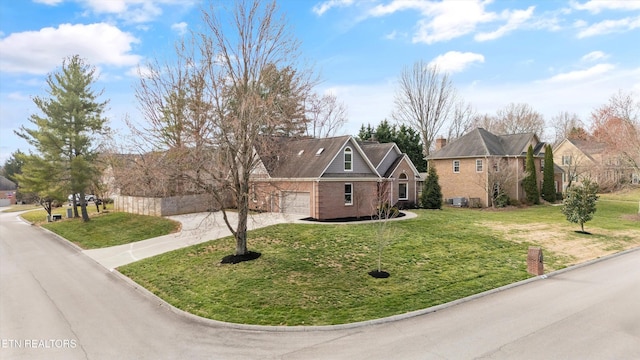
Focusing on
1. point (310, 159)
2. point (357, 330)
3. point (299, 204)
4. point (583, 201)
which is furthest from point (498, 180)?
point (357, 330)

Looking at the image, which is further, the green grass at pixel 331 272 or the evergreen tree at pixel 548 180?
the evergreen tree at pixel 548 180

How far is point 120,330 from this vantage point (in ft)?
31.2

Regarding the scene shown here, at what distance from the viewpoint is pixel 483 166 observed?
36.6 meters

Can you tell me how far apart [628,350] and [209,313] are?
33.3ft

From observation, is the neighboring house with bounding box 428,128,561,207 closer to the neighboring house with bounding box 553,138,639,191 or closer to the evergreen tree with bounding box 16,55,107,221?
the neighboring house with bounding box 553,138,639,191

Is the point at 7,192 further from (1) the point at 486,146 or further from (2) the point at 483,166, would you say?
(1) the point at 486,146

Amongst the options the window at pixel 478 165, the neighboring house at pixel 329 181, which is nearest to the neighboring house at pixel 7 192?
the neighboring house at pixel 329 181

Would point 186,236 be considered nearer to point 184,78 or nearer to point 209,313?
point 184,78

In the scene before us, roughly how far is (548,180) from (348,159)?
84.3 feet

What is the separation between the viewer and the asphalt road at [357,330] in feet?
26.3

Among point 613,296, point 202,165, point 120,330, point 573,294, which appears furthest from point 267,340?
point 613,296

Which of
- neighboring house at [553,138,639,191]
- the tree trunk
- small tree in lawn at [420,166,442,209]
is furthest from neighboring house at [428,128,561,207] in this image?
the tree trunk

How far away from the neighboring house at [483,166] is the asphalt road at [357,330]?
903 inches

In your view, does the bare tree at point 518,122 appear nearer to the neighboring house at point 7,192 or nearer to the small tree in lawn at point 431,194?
the small tree in lawn at point 431,194
